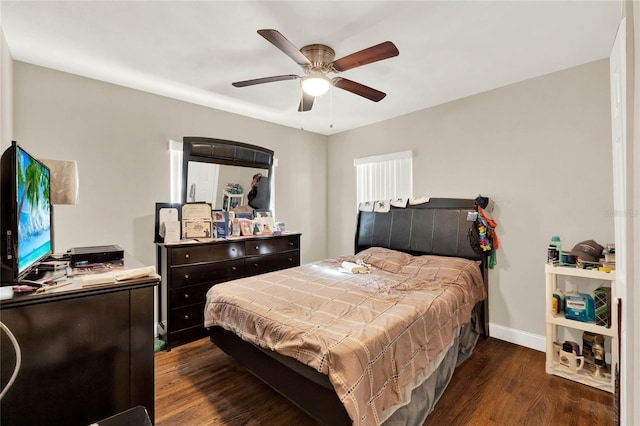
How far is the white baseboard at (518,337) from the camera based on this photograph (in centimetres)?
272

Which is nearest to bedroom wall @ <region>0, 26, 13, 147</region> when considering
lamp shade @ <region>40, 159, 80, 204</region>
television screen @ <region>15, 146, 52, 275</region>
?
lamp shade @ <region>40, 159, 80, 204</region>

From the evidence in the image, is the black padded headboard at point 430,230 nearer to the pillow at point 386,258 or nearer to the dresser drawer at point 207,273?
the pillow at point 386,258

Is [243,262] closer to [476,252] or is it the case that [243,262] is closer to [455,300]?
[455,300]

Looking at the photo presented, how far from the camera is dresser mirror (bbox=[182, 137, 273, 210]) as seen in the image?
10.7 ft

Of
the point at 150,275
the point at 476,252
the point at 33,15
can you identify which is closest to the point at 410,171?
the point at 476,252

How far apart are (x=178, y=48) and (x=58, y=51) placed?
989 millimetres

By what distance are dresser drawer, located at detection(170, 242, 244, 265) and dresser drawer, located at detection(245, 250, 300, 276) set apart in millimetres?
201

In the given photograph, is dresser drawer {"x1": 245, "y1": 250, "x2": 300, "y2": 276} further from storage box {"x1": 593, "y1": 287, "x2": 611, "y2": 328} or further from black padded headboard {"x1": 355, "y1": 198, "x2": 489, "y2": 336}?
storage box {"x1": 593, "y1": 287, "x2": 611, "y2": 328}

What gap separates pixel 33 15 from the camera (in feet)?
6.12

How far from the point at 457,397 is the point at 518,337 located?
130 cm

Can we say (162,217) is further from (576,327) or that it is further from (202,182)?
(576,327)

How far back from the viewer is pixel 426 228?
11.0ft

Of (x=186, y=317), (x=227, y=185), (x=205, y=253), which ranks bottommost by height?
(x=186, y=317)

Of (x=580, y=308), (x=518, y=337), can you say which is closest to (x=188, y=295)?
(x=518, y=337)
